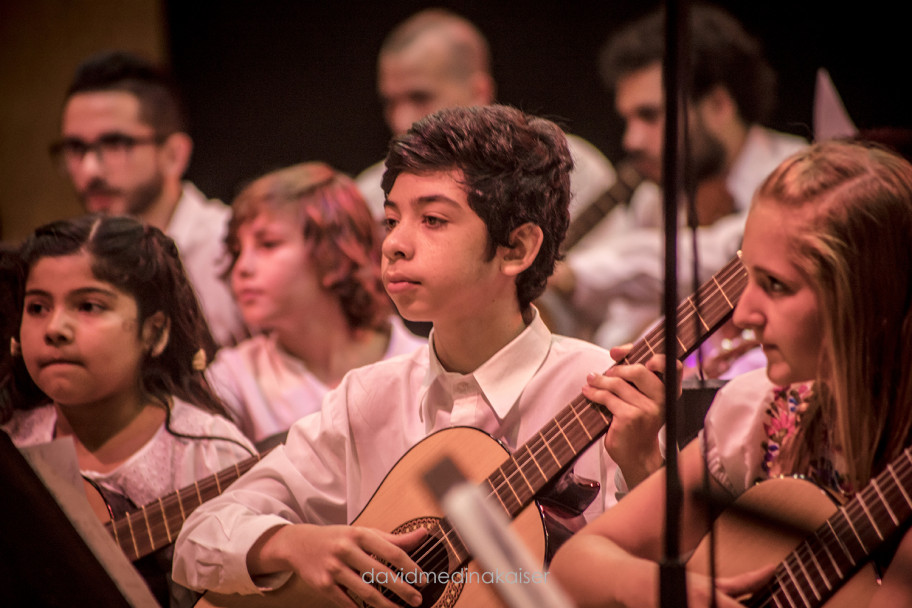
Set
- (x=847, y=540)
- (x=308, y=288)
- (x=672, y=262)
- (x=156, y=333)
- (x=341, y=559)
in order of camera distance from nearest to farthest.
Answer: (x=672, y=262)
(x=847, y=540)
(x=341, y=559)
(x=156, y=333)
(x=308, y=288)

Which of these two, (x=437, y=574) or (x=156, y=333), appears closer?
(x=437, y=574)

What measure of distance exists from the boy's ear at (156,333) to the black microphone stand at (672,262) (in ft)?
3.88

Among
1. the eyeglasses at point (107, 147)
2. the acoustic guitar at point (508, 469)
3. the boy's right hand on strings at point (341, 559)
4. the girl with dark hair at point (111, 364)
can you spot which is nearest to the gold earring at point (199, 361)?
the girl with dark hair at point (111, 364)

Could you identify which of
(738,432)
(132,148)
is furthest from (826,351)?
(132,148)

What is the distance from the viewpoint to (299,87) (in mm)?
2775

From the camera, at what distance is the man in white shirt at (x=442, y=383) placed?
4.42ft

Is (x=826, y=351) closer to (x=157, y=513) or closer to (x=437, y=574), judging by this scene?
(x=437, y=574)

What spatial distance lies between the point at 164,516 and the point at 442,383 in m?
0.60

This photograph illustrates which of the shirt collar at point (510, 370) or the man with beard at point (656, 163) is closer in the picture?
the shirt collar at point (510, 370)

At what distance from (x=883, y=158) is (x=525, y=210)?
516 millimetres

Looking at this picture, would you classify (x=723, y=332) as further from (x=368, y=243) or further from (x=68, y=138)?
(x=68, y=138)

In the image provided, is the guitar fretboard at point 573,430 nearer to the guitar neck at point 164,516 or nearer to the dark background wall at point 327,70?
the guitar neck at point 164,516

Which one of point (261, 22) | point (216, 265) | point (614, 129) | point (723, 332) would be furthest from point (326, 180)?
point (723, 332)

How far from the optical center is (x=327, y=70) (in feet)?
9.09
